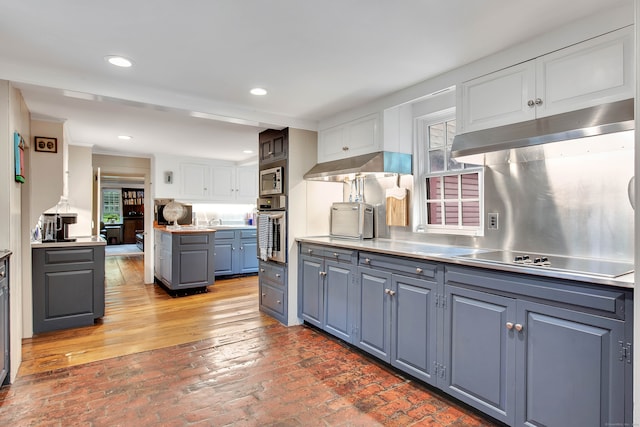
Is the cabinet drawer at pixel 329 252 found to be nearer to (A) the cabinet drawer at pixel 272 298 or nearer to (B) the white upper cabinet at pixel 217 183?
(A) the cabinet drawer at pixel 272 298

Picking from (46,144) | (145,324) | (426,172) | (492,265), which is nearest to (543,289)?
(492,265)

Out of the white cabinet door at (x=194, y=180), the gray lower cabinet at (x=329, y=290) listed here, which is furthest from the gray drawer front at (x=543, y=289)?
the white cabinet door at (x=194, y=180)

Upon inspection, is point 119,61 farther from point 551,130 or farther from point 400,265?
point 551,130

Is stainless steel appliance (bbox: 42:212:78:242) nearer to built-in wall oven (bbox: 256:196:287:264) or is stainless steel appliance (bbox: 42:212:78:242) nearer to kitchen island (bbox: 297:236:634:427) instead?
Answer: built-in wall oven (bbox: 256:196:287:264)

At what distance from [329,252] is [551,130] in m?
1.97

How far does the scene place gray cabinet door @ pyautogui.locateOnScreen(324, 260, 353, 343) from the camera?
2998mm

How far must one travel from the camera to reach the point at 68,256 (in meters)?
3.51

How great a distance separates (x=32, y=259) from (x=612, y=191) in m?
4.69

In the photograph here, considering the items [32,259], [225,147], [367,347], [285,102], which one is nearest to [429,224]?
[367,347]

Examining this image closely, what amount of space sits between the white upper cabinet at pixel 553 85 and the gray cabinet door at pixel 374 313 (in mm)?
1261

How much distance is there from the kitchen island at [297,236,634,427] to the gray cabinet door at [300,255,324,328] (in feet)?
1.60

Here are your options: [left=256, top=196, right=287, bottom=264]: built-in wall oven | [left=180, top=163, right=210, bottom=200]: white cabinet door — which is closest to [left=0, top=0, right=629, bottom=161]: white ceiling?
[left=256, top=196, right=287, bottom=264]: built-in wall oven

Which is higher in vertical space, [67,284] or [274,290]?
[67,284]

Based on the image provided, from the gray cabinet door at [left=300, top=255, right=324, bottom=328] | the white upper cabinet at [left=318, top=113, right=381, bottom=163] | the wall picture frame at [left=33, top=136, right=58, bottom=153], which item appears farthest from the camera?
the wall picture frame at [left=33, top=136, right=58, bottom=153]
